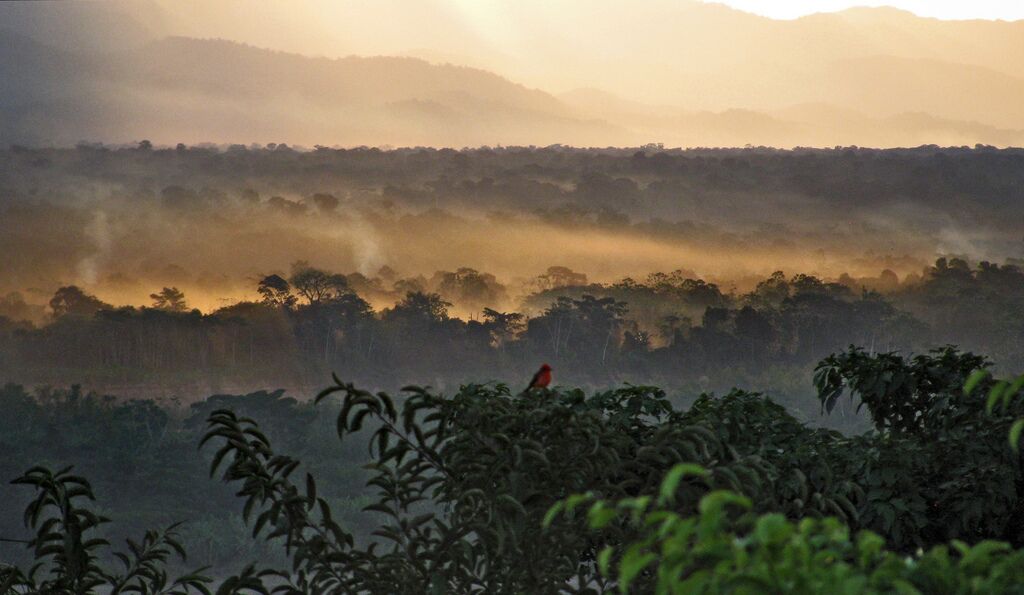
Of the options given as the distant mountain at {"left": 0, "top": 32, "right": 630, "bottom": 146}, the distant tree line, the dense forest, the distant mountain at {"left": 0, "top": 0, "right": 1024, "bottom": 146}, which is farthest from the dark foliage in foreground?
the distant mountain at {"left": 0, "top": 32, "right": 630, "bottom": 146}

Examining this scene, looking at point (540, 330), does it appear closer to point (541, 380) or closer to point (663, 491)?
point (541, 380)

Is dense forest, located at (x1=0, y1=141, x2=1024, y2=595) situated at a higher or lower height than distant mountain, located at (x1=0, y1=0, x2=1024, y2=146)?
lower

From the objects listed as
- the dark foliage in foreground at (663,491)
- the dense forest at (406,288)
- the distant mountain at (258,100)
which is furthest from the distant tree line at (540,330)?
the dark foliage in foreground at (663,491)

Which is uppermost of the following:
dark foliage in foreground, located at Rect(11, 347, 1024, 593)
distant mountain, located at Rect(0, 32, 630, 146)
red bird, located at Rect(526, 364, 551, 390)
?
distant mountain, located at Rect(0, 32, 630, 146)

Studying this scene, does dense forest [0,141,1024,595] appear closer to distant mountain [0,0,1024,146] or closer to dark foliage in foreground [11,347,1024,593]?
distant mountain [0,0,1024,146]

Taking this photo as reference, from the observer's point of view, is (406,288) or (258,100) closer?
(406,288)

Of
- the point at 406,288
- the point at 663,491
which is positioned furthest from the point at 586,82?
the point at 663,491

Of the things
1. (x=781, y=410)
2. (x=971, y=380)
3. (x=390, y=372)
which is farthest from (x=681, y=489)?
(x=390, y=372)

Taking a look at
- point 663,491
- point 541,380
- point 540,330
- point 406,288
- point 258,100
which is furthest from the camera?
point 258,100

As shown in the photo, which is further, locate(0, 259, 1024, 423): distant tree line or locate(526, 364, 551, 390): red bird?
locate(0, 259, 1024, 423): distant tree line

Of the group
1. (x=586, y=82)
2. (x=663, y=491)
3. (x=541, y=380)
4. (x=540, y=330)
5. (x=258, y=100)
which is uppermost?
(x=586, y=82)

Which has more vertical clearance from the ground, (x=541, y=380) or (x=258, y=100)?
(x=258, y=100)

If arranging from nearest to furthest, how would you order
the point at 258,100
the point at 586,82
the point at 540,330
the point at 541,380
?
1. the point at 541,380
2. the point at 540,330
3. the point at 258,100
4. the point at 586,82
